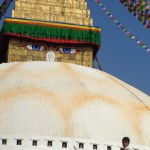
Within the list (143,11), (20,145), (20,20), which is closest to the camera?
(20,145)

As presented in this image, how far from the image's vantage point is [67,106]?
7.90 metres

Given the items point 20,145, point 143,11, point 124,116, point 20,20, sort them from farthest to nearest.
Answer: point 20,20 → point 143,11 → point 124,116 → point 20,145

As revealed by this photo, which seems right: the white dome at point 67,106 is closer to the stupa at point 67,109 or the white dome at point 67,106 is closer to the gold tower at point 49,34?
the stupa at point 67,109

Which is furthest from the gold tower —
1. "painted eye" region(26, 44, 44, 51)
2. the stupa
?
the stupa

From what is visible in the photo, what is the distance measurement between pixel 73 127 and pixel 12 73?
1.98m

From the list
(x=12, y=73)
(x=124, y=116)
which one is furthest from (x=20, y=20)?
(x=124, y=116)

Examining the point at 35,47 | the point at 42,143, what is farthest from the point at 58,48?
the point at 42,143

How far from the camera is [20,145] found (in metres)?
7.42

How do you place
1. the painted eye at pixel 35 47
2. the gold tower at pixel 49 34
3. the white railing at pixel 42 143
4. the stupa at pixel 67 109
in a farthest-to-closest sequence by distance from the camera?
the painted eye at pixel 35 47, the gold tower at pixel 49 34, the stupa at pixel 67 109, the white railing at pixel 42 143

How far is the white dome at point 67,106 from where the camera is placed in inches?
301

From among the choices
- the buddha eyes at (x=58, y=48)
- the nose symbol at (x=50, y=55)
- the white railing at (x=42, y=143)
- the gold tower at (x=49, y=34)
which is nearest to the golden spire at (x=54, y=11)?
the gold tower at (x=49, y=34)

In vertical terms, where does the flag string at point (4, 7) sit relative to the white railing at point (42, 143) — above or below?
above

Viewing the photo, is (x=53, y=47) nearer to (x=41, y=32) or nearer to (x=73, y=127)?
(x=41, y=32)

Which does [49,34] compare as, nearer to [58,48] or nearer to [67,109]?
[58,48]
